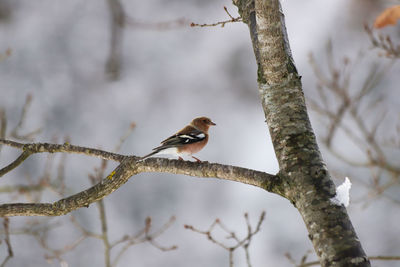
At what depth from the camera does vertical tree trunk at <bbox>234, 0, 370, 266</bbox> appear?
1481 millimetres

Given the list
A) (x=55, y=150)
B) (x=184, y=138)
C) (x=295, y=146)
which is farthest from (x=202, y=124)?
(x=295, y=146)

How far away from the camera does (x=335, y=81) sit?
15.5 feet

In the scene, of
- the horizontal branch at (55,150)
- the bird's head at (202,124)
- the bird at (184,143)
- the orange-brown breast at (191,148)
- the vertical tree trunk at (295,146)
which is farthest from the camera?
the bird's head at (202,124)

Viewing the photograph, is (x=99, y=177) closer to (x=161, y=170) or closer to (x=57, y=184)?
(x=57, y=184)

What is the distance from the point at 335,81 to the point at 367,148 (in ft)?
2.70

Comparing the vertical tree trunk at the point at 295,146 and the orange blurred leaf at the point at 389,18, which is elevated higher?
the orange blurred leaf at the point at 389,18

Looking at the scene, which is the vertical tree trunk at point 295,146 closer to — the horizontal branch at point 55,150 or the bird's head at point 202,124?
the horizontal branch at point 55,150

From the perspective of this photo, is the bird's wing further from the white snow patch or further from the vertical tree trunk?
the white snow patch

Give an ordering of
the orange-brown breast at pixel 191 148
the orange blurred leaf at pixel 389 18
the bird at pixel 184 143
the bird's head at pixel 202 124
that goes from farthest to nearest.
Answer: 1. the bird's head at pixel 202 124
2. the orange-brown breast at pixel 191 148
3. the bird at pixel 184 143
4. the orange blurred leaf at pixel 389 18

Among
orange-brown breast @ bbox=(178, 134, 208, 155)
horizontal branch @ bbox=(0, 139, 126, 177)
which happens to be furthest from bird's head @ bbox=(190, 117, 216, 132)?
horizontal branch @ bbox=(0, 139, 126, 177)

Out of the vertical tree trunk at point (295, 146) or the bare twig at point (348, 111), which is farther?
the bare twig at point (348, 111)

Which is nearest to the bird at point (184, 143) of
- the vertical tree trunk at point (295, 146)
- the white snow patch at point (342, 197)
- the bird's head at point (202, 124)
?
the bird's head at point (202, 124)

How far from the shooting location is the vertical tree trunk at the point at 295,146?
148cm

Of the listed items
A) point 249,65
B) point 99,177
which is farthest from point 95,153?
point 249,65
